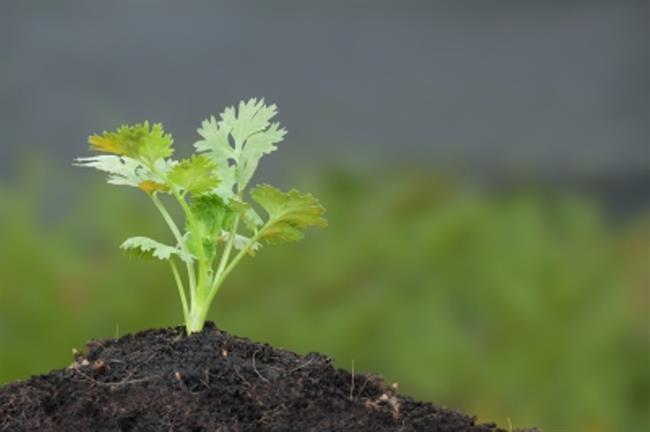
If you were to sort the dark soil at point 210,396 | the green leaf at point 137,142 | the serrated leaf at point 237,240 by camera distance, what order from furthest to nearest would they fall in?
the serrated leaf at point 237,240
the green leaf at point 137,142
the dark soil at point 210,396

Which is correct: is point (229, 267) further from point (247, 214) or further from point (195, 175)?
point (195, 175)

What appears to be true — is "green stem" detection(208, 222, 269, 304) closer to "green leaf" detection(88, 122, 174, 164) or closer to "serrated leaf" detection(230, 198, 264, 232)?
"serrated leaf" detection(230, 198, 264, 232)

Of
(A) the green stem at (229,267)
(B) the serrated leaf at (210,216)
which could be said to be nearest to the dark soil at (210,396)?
(A) the green stem at (229,267)

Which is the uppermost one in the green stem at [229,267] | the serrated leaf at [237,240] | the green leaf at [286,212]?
the serrated leaf at [237,240]

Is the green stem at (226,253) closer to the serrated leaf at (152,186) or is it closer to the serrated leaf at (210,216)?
the serrated leaf at (210,216)

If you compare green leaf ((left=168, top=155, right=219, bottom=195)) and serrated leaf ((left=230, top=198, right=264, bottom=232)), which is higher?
green leaf ((left=168, top=155, right=219, bottom=195))

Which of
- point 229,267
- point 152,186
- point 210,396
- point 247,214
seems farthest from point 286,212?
point 210,396

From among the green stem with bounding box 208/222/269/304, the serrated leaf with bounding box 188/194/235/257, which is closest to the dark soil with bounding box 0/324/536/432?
the green stem with bounding box 208/222/269/304

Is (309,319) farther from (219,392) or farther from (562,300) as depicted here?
(219,392)
